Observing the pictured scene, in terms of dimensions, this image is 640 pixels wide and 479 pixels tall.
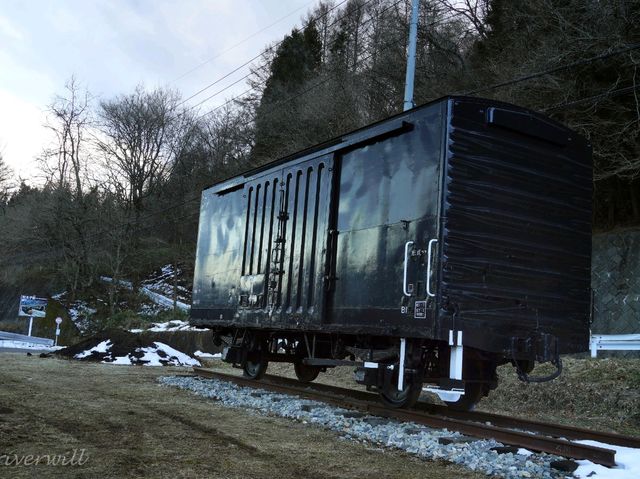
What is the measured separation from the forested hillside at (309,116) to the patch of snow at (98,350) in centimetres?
1300

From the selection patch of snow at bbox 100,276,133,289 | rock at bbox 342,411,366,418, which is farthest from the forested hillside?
rock at bbox 342,411,366,418

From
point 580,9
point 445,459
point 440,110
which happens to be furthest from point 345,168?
point 580,9

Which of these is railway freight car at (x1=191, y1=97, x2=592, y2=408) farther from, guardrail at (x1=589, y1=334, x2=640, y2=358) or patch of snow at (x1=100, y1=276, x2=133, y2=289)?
patch of snow at (x1=100, y1=276, x2=133, y2=289)

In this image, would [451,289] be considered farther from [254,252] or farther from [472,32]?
[472,32]

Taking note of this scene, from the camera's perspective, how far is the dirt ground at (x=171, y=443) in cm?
448

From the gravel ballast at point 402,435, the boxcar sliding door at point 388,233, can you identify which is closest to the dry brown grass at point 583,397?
the gravel ballast at point 402,435

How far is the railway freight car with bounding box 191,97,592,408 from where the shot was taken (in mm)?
6289

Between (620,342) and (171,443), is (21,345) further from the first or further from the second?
(620,342)

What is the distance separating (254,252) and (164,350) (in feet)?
27.6

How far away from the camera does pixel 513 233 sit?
665cm

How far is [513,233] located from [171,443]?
14.0 ft

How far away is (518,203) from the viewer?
22.1 feet

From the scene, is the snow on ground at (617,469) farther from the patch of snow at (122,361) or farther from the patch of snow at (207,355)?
the patch of snow at (207,355)

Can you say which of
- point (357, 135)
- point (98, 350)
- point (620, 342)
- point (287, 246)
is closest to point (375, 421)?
point (287, 246)
